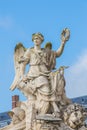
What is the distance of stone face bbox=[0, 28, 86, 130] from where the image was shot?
17859mm

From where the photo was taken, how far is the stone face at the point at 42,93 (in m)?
17.9

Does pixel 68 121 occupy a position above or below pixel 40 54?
below

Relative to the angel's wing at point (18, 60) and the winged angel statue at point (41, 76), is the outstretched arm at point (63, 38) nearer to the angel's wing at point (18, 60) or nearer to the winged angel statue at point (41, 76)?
the winged angel statue at point (41, 76)

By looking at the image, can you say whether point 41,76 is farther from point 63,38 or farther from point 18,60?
point 63,38

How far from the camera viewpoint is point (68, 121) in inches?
709

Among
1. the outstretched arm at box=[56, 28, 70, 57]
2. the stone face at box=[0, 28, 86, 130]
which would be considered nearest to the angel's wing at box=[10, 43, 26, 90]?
the stone face at box=[0, 28, 86, 130]

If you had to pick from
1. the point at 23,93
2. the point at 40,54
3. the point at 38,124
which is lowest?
the point at 38,124

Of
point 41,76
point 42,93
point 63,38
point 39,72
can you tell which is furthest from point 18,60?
point 63,38

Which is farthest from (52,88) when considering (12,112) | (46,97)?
(12,112)

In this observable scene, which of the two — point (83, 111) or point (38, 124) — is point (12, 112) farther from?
point (83, 111)

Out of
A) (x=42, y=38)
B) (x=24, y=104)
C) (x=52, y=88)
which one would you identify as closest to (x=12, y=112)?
(x=24, y=104)

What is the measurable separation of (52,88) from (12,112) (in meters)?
1.74

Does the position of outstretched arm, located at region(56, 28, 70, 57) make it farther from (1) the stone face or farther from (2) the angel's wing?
(2) the angel's wing

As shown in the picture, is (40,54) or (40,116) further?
(40,54)
